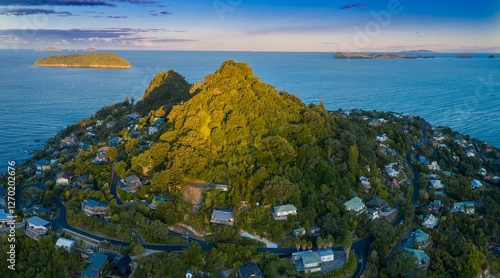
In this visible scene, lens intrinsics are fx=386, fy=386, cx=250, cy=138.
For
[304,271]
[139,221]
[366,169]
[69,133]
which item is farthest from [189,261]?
[69,133]

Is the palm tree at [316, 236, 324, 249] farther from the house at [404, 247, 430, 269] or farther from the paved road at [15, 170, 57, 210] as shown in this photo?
the paved road at [15, 170, 57, 210]

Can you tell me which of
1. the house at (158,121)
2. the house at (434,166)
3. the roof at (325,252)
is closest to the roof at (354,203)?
the roof at (325,252)

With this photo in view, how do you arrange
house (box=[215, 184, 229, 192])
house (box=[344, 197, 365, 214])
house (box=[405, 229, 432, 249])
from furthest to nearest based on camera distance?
1. house (box=[344, 197, 365, 214])
2. house (box=[215, 184, 229, 192])
3. house (box=[405, 229, 432, 249])

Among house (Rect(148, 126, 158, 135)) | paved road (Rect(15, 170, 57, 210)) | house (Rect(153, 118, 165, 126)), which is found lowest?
paved road (Rect(15, 170, 57, 210))

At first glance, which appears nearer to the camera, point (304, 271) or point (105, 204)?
point (304, 271)

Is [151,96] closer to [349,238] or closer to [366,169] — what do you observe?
[366,169]

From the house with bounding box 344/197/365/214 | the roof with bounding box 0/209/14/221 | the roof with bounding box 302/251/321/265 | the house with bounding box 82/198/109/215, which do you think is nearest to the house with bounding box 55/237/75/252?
the house with bounding box 82/198/109/215
